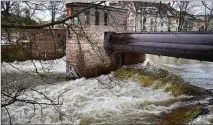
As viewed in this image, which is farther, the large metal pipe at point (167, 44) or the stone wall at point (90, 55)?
the stone wall at point (90, 55)

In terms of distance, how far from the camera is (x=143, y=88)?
3.81 m

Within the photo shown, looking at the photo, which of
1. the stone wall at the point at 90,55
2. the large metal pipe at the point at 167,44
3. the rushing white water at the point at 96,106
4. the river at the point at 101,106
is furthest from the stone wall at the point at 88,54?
the rushing white water at the point at 96,106

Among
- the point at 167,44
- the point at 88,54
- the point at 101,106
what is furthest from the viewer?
the point at 88,54

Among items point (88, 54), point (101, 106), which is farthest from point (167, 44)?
point (88, 54)

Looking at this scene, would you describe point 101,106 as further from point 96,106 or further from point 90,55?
point 90,55

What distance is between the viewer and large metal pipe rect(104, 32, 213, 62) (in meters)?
2.69

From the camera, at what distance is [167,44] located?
10.8 ft

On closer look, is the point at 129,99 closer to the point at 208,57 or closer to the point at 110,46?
the point at 208,57

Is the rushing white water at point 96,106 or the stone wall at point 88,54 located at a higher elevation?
the stone wall at point 88,54

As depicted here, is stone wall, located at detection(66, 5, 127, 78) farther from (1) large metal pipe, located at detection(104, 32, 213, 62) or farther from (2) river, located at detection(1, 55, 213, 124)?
(2) river, located at detection(1, 55, 213, 124)

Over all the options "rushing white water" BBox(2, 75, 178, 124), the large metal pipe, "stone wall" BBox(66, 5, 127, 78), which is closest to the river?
"rushing white water" BBox(2, 75, 178, 124)

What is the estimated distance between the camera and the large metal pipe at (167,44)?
2.69 metres

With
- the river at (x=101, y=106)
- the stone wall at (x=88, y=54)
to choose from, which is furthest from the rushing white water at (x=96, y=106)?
the stone wall at (x=88, y=54)

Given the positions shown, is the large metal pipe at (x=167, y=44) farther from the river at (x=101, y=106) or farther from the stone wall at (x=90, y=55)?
the river at (x=101, y=106)
